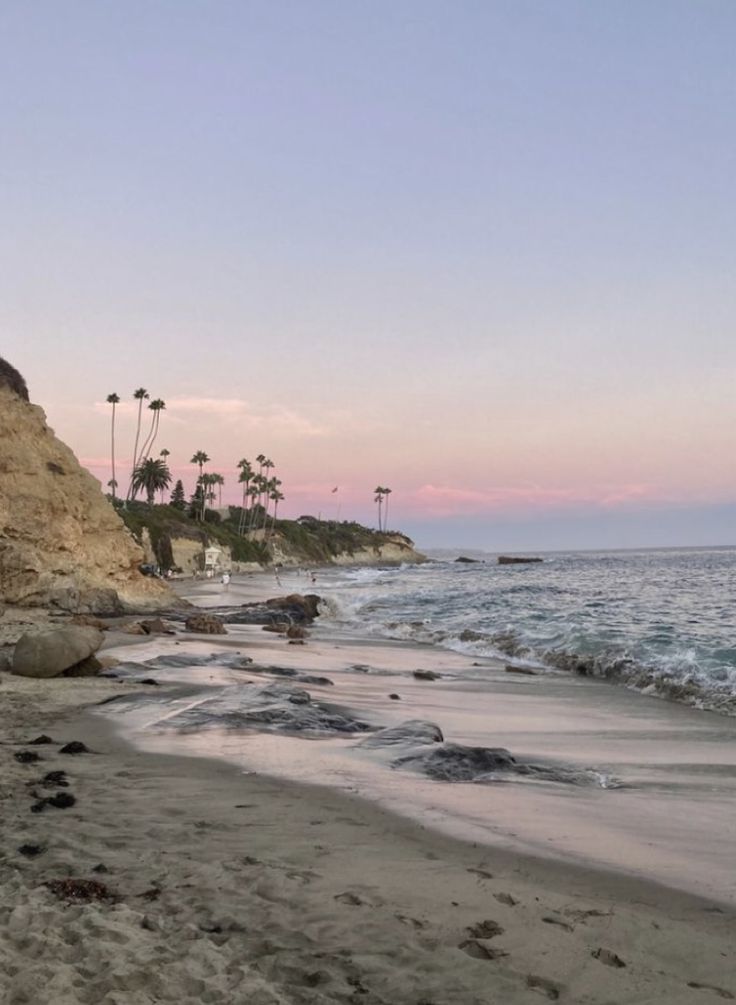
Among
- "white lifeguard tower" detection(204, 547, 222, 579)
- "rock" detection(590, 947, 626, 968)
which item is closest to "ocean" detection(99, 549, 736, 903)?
"rock" detection(590, 947, 626, 968)

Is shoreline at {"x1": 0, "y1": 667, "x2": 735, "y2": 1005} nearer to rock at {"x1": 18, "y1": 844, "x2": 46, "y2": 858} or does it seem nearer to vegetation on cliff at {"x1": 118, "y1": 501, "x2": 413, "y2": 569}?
rock at {"x1": 18, "y1": 844, "x2": 46, "y2": 858}

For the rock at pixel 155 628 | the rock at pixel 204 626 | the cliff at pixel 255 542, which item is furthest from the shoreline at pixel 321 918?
the cliff at pixel 255 542

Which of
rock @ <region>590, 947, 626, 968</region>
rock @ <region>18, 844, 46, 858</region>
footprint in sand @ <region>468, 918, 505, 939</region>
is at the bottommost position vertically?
rock @ <region>590, 947, 626, 968</region>

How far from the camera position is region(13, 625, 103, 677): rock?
12734 mm

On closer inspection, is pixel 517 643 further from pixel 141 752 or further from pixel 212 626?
pixel 141 752

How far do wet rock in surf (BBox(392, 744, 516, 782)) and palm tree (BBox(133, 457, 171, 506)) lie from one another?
3667 inches

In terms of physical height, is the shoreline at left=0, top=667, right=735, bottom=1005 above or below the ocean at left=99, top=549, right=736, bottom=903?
above

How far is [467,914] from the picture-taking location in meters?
4.19

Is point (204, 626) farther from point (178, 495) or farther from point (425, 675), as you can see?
point (178, 495)

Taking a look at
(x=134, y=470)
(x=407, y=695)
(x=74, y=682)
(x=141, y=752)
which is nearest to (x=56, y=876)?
(x=141, y=752)

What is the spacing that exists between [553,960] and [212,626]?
65.8 feet

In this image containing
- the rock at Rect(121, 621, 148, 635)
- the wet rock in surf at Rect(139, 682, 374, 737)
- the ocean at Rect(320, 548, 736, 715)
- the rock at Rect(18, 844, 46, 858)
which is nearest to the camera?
the rock at Rect(18, 844, 46, 858)

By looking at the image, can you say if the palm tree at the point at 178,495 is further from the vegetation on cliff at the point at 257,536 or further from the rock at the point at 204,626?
the rock at the point at 204,626

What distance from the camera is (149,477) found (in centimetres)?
9756
